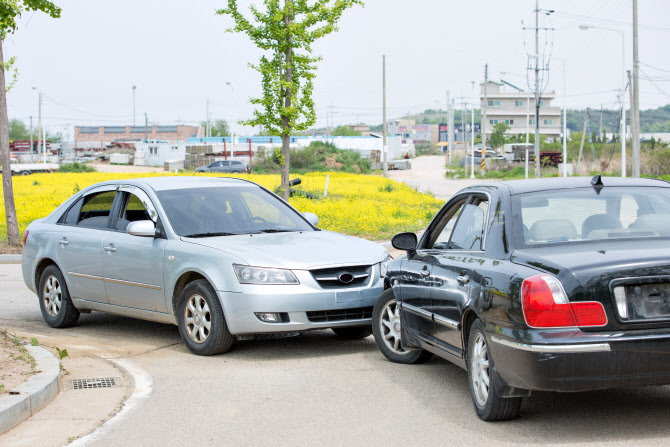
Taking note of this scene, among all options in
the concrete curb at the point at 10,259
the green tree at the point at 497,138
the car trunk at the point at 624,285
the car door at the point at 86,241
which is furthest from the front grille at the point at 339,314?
the green tree at the point at 497,138

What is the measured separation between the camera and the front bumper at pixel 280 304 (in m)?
7.52

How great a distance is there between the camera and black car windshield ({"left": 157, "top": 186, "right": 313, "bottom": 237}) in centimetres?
866

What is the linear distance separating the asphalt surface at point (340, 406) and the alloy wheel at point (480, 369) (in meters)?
0.17

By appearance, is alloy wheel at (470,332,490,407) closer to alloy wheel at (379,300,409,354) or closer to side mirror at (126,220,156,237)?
alloy wheel at (379,300,409,354)

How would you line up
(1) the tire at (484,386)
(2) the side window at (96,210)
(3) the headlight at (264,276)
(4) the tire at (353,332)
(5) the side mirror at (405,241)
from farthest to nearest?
(2) the side window at (96,210), (4) the tire at (353,332), (3) the headlight at (264,276), (5) the side mirror at (405,241), (1) the tire at (484,386)

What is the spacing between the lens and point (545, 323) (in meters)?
4.91

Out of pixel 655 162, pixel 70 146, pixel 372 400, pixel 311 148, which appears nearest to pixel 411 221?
pixel 372 400

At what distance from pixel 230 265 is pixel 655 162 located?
51183 millimetres

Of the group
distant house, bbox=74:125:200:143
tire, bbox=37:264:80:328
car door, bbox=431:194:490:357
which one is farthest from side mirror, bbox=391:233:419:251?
distant house, bbox=74:125:200:143

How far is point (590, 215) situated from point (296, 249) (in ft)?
9.99

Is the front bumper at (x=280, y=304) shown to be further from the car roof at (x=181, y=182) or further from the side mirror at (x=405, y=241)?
the car roof at (x=181, y=182)

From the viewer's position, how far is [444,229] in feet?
23.1

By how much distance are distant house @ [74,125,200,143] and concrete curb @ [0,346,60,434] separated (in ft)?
561

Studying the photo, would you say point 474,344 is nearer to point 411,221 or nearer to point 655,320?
point 655,320
